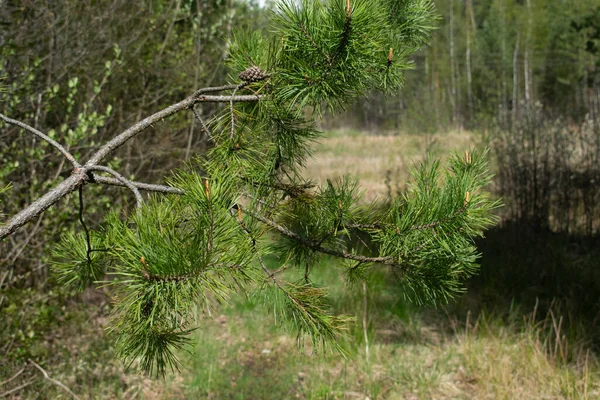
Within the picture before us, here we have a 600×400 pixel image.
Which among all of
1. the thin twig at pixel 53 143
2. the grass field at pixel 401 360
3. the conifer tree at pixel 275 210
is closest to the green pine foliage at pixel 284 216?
the conifer tree at pixel 275 210

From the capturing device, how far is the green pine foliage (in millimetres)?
906

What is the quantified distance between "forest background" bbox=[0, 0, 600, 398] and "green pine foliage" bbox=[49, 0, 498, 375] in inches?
11.0

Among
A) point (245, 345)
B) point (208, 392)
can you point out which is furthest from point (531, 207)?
point (208, 392)

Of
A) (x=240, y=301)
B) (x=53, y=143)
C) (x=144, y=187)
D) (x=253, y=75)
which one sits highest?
(x=253, y=75)

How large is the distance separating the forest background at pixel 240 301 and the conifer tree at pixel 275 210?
0.91 ft

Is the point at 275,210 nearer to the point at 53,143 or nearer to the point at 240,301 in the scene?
the point at 53,143

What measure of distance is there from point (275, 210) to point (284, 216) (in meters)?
0.08

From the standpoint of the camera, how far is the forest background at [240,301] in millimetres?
3277

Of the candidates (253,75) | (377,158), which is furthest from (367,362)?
(377,158)

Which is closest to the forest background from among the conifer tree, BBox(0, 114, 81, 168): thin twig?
the conifer tree

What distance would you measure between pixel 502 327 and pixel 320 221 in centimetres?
286

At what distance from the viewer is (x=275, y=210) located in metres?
1.37

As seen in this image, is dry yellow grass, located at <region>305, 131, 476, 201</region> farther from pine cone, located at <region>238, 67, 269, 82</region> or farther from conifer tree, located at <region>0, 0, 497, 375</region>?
pine cone, located at <region>238, 67, 269, 82</region>

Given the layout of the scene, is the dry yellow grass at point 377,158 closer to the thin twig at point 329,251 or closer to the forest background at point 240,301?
the forest background at point 240,301
